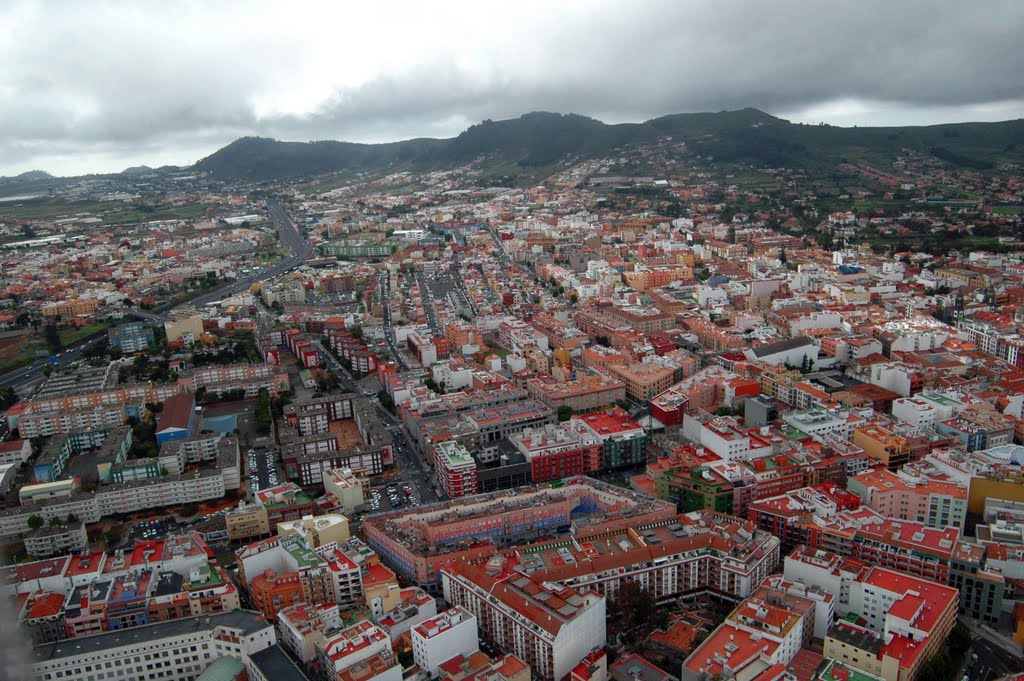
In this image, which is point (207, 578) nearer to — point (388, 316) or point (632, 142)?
point (388, 316)

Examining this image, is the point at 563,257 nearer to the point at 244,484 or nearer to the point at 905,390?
the point at 905,390

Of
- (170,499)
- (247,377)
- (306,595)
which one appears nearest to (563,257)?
(247,377)

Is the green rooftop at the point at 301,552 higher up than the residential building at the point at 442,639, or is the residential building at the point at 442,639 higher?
the green rooftop at the point at 301,552

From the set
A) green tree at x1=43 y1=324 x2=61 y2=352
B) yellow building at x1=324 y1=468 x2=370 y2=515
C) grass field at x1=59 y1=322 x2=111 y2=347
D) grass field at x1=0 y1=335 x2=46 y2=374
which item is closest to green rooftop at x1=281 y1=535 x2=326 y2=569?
yellow building at x1=324 y1=468 x2=370 y2=515

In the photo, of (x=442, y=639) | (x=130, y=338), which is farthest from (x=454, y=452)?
(x=130, y=338)

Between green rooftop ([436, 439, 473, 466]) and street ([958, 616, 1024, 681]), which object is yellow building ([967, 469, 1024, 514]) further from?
green rooftop ([436, 439, 473, 466])

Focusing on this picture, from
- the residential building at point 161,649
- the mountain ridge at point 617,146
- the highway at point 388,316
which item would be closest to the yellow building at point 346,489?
the residential building at point 161,649

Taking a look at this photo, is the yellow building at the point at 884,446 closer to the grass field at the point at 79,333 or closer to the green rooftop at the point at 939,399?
the green rooftop at the point at 939,399

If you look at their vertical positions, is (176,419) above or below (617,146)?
below
